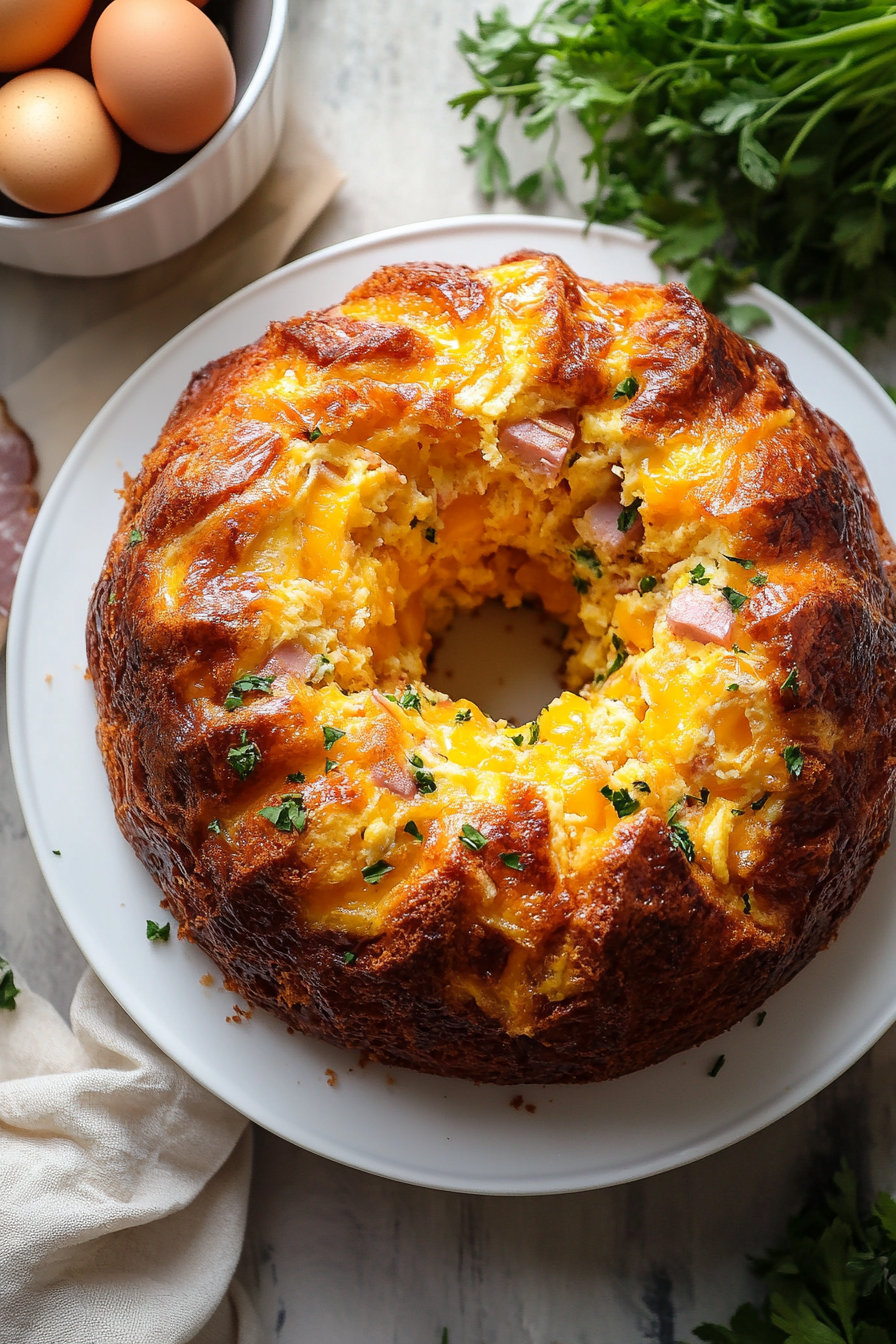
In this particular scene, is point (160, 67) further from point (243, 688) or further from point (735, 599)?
point (735, 599)

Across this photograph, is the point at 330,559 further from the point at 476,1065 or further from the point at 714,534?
the point at 476,1065

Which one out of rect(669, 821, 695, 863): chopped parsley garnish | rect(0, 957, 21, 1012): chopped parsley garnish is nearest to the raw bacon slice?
rect(0, 957, 21, 1012): chopped parsley garnish

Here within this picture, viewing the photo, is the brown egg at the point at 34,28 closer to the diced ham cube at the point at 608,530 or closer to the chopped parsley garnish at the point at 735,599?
the diced ham cube at the point at 608,530

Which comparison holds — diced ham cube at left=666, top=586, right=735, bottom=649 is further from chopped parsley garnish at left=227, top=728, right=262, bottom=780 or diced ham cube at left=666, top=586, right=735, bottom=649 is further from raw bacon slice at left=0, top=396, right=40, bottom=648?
raw bacon slice at left=0, top=396, right=40, bottom=648

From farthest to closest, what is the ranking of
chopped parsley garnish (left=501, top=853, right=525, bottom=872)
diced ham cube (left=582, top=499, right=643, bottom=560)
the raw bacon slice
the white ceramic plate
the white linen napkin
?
1. the raw bacon slice
2. the white linen napkin
3. the white ceramic plate
4. diced ham cube (left=582, top=499, right=643, bottom=560)
5. chopped parsley garnish (left=501, top=853, right=525, bottom=872)

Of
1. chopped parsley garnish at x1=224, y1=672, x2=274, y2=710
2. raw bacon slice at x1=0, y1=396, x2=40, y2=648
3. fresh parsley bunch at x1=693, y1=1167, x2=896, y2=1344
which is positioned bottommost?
fresh parsley bunch at x1=693, y1=1167, x2=896, y2=1344

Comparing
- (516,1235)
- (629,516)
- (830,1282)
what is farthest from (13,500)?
(830,1282)
